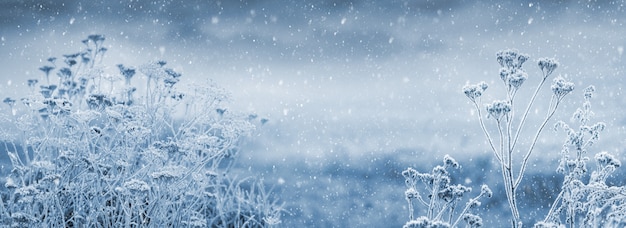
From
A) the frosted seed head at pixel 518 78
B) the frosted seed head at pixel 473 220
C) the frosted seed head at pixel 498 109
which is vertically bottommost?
the frosted seed head at pixel 473 220

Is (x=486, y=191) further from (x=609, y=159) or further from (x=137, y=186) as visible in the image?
(x=137, y=186)

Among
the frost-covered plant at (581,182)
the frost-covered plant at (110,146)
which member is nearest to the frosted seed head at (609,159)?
the frost-covered plant at (581,182)

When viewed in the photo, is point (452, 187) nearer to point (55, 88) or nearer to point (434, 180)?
point (434, 180)

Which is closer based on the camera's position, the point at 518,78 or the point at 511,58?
the point at 518,78

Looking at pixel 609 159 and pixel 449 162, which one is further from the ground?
pixel 609 159

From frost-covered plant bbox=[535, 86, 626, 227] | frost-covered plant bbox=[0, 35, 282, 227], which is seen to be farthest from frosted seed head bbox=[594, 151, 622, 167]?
frost-covered plant bbox=[0, 35, 282, 227]

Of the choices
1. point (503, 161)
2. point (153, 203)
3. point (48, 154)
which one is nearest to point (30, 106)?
point (48, 154)

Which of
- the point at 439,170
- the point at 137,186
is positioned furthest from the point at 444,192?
the point at 137,186

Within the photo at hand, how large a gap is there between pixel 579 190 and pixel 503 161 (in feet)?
2.43

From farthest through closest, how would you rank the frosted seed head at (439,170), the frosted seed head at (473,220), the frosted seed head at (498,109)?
1. the frosted seed head at (439,170)
2. the frosted seed head at (498,109)
3. the frosted seed head at (473,220)

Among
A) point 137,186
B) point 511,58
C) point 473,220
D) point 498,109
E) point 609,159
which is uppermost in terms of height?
point 511,58

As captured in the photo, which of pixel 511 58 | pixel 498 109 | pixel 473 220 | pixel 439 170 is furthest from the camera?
pixel 439 170

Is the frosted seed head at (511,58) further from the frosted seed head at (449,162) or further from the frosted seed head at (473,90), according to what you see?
the frosted seed head at (449,162)

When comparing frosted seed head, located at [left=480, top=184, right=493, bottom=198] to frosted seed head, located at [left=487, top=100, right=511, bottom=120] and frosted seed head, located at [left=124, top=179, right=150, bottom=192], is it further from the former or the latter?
frosted seed head, located at [left=124, top=179, right=150, bottom=192]
